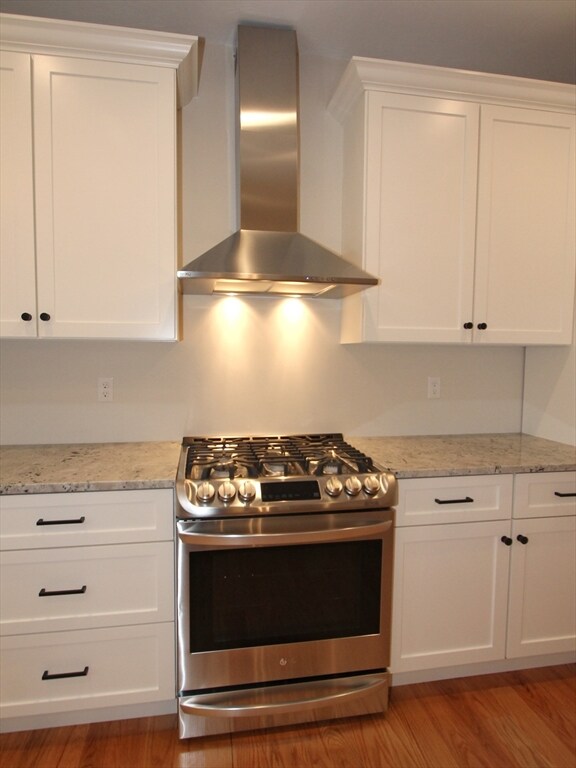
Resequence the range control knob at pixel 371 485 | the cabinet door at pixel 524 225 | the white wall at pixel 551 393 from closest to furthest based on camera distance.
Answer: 1. the range control knob at pixel 371 485
2. the cabinet door at pixel 524 225
3. the white wall at pixel 551 393

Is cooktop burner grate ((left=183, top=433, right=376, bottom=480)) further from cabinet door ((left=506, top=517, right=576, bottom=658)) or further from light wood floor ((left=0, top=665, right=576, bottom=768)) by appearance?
light wood floor ((left=0, top=665, right=576, bottom=768))

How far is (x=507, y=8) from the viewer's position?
6.50 ft

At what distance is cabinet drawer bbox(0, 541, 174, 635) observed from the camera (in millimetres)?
1624

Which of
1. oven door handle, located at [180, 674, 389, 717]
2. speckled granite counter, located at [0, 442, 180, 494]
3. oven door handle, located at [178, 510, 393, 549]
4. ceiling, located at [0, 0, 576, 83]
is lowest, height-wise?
oven door handle, located at [180, 674, 389, 717]

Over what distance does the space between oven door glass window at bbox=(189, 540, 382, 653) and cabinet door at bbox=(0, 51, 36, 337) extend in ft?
3.67

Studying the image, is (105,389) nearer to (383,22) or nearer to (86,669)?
(86,669)

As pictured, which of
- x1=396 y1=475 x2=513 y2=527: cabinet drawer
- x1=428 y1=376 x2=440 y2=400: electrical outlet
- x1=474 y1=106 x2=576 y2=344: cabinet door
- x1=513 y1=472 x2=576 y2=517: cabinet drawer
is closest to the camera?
x1=396 y1=475 x2=513 y2=527: cabinet drawer

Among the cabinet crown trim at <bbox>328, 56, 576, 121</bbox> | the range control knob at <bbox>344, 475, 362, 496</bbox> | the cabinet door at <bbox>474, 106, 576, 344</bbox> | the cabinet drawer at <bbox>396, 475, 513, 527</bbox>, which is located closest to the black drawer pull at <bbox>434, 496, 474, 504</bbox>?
the cabinet drawer at <bbox>396, 475, 513, 527</bbox>

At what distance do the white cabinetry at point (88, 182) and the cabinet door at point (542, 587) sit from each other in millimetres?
1744

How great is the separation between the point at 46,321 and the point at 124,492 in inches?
28.9

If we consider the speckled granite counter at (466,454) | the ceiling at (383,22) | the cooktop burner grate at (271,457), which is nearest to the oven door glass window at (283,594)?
the cooktop burner grate at (271,457)

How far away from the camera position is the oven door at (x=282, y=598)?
1.65 meters

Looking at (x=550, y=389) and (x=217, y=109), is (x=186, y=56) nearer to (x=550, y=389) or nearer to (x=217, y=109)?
(x=217, y=109)

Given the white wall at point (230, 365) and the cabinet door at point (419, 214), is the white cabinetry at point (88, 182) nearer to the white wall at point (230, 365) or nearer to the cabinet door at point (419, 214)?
the white wall at point (230, 365)
